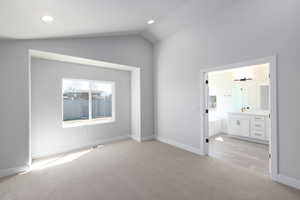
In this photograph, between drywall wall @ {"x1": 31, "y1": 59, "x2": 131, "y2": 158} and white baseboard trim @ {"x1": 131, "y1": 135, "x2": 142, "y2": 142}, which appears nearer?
drywall wall @ {"x1": 31, "y1": 59, "x2": 131, "y2": 158}

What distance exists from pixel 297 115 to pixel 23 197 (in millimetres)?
4154

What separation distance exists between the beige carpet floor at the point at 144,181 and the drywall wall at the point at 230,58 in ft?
1.94

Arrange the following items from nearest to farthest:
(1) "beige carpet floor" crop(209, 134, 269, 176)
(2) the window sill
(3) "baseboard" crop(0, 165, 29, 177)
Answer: (3) "baseboard" crop(0, 165, 29, 177)
(1) "beige carpet floor" crop(209, 134, 269, 176)
(2) the window sill

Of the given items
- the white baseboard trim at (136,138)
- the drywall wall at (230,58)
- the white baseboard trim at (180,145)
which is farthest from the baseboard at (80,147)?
the drywall wall at (230,58)

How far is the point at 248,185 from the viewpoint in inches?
86.0

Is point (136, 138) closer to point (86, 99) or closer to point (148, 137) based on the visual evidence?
point (148, 137)

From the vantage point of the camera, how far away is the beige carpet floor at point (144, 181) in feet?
6.48

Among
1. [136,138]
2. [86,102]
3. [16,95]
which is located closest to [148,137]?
[136,138]

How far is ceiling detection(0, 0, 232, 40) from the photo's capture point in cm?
195

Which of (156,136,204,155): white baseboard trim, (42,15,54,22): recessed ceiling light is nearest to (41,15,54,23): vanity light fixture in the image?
(42,15,54,22): recessed ceiling light

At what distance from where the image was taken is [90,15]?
97.0 inches

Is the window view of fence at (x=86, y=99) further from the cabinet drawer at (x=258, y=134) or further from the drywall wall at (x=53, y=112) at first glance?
the cabinet drawer at (x=258, y=134)

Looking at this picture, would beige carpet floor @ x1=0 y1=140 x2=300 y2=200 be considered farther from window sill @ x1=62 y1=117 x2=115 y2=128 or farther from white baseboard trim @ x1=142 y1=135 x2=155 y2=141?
white baseboard trim @ x1=142 y1=135 x2=155 y2=141

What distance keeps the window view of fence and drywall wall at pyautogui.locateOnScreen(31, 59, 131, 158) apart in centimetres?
25
